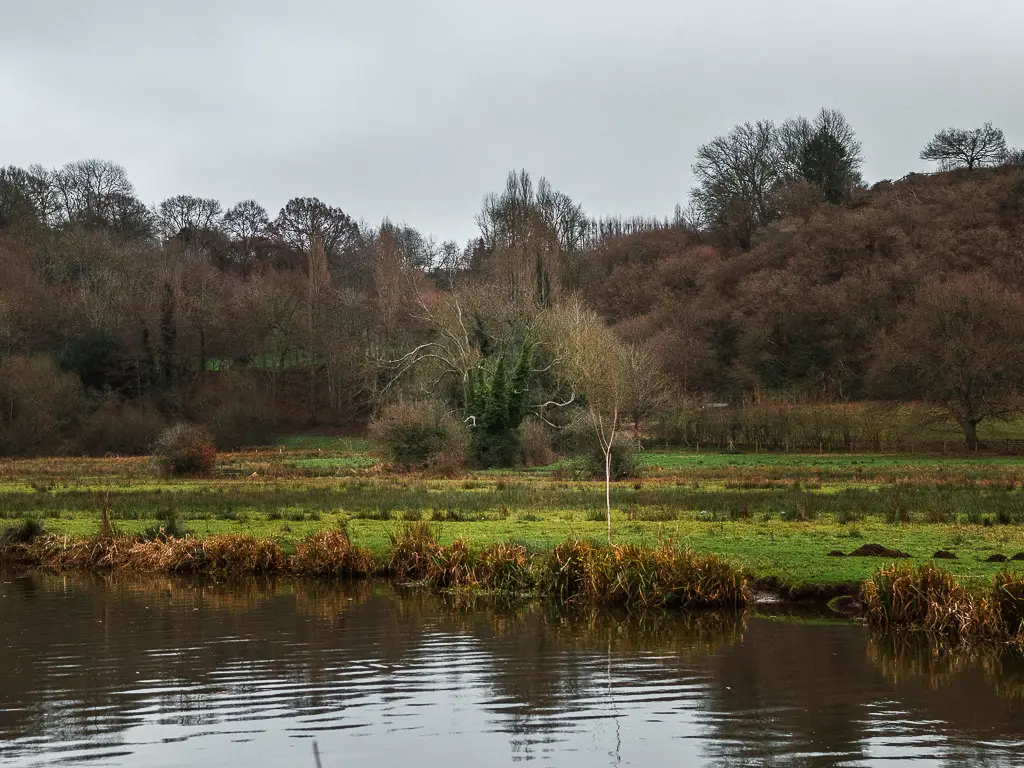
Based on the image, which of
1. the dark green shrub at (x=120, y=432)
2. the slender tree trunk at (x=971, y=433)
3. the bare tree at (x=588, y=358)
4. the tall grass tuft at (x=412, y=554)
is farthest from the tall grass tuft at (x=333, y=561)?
the dark green shrub at (x=120, y=432)

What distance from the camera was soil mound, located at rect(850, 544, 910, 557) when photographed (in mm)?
19859

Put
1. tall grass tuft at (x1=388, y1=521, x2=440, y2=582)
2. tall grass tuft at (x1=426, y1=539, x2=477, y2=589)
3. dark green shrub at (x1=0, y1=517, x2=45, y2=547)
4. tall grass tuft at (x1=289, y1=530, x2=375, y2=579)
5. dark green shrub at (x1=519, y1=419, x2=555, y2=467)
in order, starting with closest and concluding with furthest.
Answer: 1. tall grass tuft at (x1=426, y1=539, x2=477, y2=589)
2. tall grass tuft at (x1=388, y1=521, x2=440, y2=582)
3. tall grass tuft at (x1=289, y1=530, x2=375, y2=579)
4. dark green shrub at (x1=0, y1=517, x2=45, y2=547)
5. dark green shrub at (x1=519, y1=419, x2=555, y2=467)

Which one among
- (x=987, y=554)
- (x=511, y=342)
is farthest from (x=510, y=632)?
(x=511, y=342)

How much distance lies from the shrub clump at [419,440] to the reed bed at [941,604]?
101 ft

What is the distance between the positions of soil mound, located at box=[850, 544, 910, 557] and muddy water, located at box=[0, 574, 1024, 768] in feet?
Answer: 12.5

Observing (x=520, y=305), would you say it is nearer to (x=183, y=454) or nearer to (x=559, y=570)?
(x=183, y=454)

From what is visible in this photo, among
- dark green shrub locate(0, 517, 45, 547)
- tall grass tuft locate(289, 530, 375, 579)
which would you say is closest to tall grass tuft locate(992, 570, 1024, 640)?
tall grass tuft locate(289, 530, 375, 579)

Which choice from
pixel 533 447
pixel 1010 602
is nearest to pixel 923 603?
pixel 1010 602

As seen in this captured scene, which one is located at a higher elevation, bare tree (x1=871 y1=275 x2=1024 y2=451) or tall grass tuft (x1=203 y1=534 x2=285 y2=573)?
bare tree (x1=871 y1=275 x2=1024 y2=451)

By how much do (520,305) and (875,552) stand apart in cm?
4581

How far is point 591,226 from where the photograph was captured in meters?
139

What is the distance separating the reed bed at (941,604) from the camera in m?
15.7

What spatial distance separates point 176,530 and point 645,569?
40.9ft

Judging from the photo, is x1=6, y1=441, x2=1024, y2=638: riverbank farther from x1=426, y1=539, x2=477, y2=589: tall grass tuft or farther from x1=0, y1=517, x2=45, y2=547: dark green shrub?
x1=0, y1=517, x2=45, y2=547: dark green shrub
